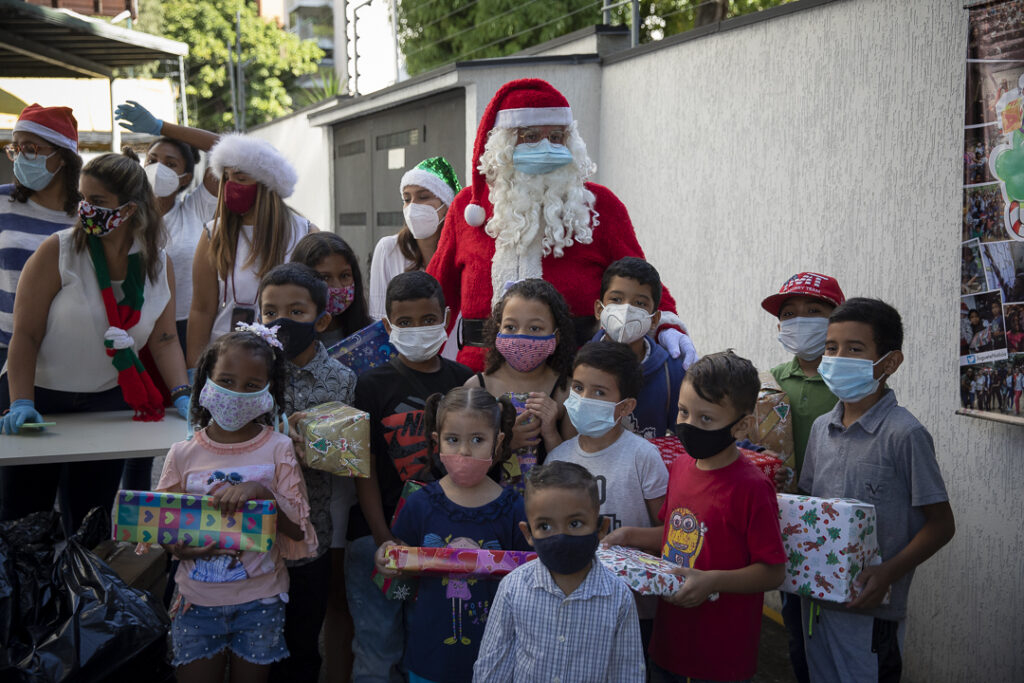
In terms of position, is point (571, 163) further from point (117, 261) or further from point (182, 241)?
point (182, 241)

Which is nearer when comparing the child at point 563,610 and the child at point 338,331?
the child at point 563,610

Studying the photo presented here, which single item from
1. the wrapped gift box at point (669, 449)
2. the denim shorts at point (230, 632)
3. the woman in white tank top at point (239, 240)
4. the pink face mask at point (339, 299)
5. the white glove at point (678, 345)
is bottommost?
the denim shorts at point (230, 632)

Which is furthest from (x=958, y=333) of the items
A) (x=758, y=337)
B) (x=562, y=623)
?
(x=562, y=623)

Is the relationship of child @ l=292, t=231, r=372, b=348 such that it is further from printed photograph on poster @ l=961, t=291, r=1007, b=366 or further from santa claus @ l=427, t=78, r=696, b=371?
printed photograph on poster @ l=961, t=291, r=1007, b=366

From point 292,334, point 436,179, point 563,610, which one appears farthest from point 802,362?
point 436,179

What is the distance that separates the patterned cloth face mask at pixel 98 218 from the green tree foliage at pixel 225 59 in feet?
92.2

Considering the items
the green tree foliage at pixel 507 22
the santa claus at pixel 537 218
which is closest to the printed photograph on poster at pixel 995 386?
the santa claus at pixel 537 218

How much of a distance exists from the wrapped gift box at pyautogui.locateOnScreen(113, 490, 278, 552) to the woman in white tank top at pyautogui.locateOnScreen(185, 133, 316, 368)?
51.3 inches

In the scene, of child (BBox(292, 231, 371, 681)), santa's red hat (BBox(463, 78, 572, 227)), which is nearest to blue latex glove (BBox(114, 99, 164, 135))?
child (BBox(292, 231, 371, 681))

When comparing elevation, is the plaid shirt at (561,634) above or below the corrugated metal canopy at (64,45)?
below

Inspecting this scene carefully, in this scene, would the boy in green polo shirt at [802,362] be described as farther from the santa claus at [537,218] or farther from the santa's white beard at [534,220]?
the santa's white beard at [534,220]

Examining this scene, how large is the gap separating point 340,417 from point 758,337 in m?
2.84

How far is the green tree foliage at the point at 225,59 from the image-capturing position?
30609mm

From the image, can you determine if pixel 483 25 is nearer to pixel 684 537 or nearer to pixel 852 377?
pixel 852 377
